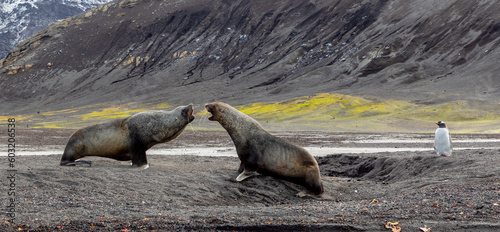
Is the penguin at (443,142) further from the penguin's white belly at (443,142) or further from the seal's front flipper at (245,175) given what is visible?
the seal's front flipper at (245,175)

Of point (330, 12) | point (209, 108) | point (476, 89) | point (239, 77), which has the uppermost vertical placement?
point (330, 12)

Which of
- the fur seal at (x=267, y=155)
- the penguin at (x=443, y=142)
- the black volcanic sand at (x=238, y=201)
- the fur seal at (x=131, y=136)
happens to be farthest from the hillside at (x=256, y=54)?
the fur seal at (x=131, y=136)

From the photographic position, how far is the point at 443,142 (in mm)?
18875

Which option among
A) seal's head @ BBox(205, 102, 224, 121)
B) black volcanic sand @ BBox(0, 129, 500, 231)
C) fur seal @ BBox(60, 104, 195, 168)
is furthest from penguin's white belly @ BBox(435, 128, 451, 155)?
fur seal @ BBox(60, 104, 195, 168)

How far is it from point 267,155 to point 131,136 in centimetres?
474

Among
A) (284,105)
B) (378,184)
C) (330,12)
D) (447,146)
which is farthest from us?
(330,12)

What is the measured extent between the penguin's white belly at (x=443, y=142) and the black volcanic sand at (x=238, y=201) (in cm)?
145

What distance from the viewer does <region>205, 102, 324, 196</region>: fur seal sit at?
44.9ft

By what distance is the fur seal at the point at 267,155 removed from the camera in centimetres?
1370

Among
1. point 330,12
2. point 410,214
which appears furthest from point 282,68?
point 410,214

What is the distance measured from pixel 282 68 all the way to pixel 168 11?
66.6 m

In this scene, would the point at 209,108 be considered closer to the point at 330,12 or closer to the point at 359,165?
the point at 359,165

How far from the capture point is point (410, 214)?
8930 mm

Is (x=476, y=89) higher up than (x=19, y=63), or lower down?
lower down
